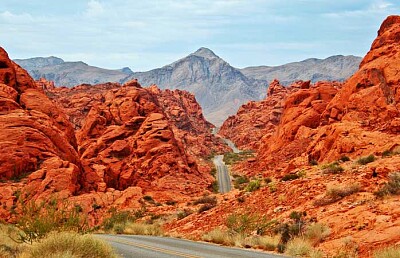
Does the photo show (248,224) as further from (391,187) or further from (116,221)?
(116,221)

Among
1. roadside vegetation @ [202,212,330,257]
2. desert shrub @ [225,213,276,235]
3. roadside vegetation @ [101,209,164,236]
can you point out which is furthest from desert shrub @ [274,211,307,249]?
roadside vegetation @ [101,209,164,236]

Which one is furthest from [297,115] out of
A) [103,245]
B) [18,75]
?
[103,245]

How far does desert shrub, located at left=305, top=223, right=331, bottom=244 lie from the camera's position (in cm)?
1584

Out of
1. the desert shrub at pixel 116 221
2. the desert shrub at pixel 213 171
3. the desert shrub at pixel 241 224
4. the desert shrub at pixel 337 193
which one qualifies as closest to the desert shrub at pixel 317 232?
the desert shrub at pixel 337 193

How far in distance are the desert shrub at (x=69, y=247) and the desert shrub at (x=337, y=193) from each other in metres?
12.4

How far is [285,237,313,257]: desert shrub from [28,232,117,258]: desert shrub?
661cm

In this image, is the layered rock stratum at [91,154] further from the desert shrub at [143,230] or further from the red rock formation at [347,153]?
the red rock formation at [347,153]

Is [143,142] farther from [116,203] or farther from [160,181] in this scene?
[116,203]

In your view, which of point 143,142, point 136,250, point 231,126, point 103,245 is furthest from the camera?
point 231,126

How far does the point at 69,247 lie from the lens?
10070 mm

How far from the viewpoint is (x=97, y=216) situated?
125 ft

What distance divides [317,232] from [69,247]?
9.54 m

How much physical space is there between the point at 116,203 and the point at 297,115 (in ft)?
111

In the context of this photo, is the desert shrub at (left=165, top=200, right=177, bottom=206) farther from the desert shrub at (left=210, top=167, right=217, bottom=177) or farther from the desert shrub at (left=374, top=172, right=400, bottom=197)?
the desert shrub at (left=210, top=167, right=217, bottom=177)
